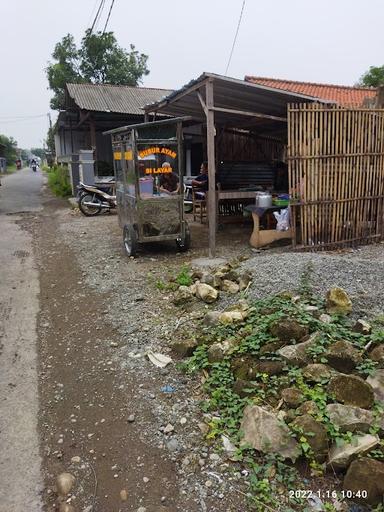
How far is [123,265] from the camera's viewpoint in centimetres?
694

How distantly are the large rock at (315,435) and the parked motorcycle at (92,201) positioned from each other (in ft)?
37.5

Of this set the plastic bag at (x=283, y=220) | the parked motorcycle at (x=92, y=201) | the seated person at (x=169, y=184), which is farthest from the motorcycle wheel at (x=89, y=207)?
the plastic bag at (x=283, y=220)

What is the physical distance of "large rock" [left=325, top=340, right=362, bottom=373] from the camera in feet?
10.2

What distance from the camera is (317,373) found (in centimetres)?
302

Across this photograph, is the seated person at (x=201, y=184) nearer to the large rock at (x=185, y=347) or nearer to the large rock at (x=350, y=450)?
the large rock at (x=185, y=347)

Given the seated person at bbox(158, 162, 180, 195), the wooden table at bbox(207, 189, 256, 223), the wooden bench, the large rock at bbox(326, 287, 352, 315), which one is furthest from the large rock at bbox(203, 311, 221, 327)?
the wooden bench

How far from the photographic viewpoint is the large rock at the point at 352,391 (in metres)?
2.75

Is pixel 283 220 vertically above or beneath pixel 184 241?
above

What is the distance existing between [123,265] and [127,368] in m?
3.38

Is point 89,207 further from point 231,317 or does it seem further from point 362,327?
point 362,327

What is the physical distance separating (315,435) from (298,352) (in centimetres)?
81

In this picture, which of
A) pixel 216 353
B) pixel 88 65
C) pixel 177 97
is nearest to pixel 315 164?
pixel 177 97
